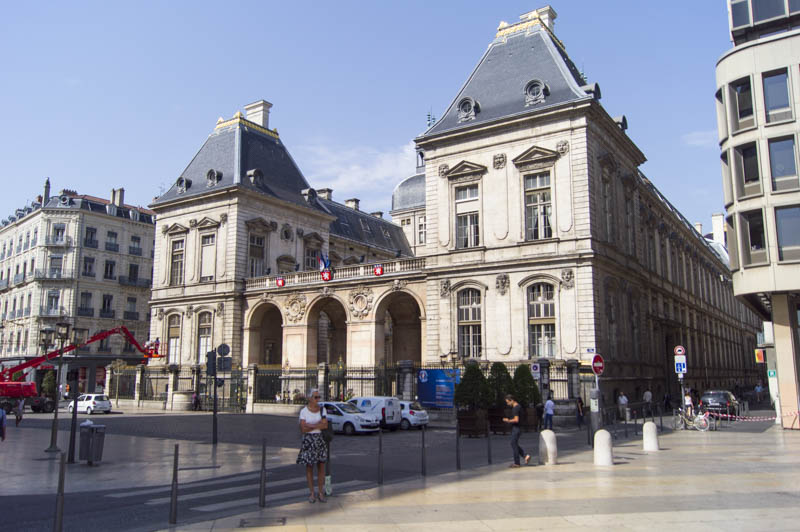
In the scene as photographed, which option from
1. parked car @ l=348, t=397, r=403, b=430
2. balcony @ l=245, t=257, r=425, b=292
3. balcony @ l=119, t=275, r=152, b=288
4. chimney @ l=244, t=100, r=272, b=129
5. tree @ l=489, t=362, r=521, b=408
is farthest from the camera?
balcony @ l=119, t=275, r=152, b=288

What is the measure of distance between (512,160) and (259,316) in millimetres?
20562

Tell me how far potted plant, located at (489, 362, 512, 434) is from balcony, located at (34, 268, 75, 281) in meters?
48.1

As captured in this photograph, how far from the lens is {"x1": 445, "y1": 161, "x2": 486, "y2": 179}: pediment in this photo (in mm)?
35062

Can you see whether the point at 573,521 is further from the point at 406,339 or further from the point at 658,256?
the point at 658,256

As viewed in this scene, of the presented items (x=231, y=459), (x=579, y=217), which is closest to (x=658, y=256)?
(x=579, y=217)

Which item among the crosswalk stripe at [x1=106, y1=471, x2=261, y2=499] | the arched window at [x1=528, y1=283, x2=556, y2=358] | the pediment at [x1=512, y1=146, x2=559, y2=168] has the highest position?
the pediment at [x1=512, y1=146, x2=559, y2=168]

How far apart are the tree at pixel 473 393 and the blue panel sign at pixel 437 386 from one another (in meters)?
5.30

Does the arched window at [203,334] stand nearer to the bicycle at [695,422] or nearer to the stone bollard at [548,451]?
the bicycle at [695,422]

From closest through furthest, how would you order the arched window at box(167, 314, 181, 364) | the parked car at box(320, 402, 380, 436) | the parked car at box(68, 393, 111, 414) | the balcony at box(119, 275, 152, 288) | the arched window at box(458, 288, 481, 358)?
1. the parked car at box(320, 402, 380, 436)
2. the arched window at box(458, 288, 481, 358)
3. the parked car at box(68, 393, 111, 414)
4. the arched window at box(167, 314, 181, 364)
5. the balcony at box(119, 275, 152, 288)

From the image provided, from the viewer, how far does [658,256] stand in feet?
151

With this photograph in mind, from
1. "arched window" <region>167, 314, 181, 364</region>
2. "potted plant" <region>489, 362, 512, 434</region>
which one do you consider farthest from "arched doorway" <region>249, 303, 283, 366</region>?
"potted plant" <region>489, 362, 512, 434</region>

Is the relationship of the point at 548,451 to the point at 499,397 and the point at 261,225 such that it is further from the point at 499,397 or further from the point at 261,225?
the point at 261,225

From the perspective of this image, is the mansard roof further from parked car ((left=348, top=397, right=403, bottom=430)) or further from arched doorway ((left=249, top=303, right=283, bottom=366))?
arched doorway ((left=249, top=303, right=283, bottom=366))

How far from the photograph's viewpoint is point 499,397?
25.4 m
